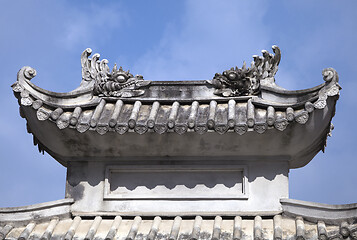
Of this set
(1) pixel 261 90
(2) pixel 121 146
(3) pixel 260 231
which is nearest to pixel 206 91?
(1) pixel 261 90

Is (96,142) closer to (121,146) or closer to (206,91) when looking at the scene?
(121,146)

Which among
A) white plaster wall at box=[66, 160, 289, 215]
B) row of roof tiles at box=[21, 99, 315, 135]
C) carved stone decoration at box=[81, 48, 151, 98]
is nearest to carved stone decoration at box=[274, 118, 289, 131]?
row of roof tiles at box=[21, 99, 315, 135]

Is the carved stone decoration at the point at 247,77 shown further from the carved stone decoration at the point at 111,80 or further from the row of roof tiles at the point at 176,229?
→ the row of roof tiles at the point at 176,229

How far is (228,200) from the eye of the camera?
43.0 feet

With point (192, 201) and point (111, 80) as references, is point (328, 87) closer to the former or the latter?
point (192, 201)

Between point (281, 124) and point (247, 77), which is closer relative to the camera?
point (281, 124)

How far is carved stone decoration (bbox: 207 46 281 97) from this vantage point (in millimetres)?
13602

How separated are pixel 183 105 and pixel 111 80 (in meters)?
1.39

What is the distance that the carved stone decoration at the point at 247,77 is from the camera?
13.6 m

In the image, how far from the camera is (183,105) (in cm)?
1364

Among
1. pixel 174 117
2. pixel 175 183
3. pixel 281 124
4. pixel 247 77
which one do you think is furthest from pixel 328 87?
pixel 175 183

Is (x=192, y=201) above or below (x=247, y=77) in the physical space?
below

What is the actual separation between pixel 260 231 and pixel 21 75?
15.5ft

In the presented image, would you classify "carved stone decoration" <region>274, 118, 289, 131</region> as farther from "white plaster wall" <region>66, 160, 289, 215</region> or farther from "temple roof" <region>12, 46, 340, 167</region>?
"white plaster wall" <region>66, 160, 289, 215</region>
